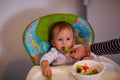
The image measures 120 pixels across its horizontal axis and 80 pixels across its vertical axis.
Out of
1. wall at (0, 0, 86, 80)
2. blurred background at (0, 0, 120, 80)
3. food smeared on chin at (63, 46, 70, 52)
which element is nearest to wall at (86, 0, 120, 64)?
blurred background at (0, 0, 120, 80)

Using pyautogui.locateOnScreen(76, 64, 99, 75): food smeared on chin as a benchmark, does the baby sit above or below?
above

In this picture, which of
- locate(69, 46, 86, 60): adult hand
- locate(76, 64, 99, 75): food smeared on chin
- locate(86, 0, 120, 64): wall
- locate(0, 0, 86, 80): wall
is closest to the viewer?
locate(76, 64, 99, 75): food smeared on chin

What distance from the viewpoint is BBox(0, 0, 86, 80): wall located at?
1357 millimetres

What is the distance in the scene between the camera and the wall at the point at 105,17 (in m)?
1.25

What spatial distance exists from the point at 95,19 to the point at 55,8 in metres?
→ 0.29

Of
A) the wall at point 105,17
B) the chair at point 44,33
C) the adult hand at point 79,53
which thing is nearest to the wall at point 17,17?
the wall at point 105,17

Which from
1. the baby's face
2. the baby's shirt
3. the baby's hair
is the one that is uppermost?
the baby's hair

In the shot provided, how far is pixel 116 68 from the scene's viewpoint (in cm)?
85

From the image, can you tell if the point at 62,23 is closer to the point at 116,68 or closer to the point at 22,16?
the point at 116,68

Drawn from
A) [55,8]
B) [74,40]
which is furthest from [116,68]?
[55,8]

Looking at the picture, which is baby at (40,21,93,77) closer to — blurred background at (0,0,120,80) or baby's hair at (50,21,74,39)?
baby's hair at (50,21,74,39)

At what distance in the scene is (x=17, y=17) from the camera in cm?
138

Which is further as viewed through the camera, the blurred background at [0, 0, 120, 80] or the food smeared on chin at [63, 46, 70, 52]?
the blurred background at [0, 0, 120, 80]

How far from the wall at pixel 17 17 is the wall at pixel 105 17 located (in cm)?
13
